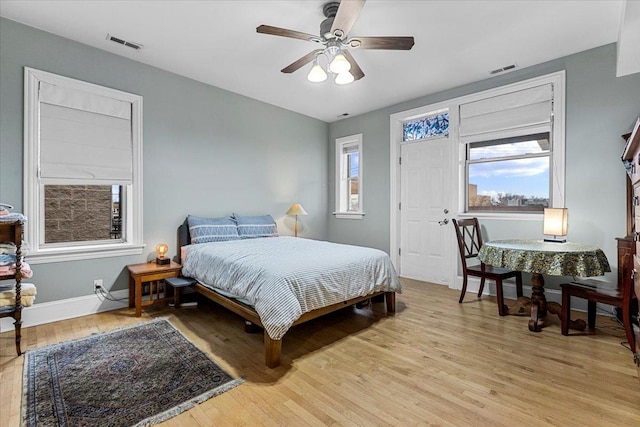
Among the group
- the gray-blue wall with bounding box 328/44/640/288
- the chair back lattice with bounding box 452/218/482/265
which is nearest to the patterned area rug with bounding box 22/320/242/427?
the chair back lattice with bounding box 452/218/482/265

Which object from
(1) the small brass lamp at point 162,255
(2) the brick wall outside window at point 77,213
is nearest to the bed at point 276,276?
(1) the small brass lamp at point 162,255

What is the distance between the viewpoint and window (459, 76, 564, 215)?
3494 millimetres

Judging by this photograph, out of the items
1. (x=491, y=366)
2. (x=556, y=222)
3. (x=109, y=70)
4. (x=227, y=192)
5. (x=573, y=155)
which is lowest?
(x=491, y=366)

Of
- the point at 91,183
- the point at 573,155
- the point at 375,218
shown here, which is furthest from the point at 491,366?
the point at 91,183

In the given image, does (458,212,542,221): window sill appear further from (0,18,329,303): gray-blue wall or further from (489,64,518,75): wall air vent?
(0,18,329,303): gray-blue wall

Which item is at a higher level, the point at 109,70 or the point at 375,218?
the point at 109,70

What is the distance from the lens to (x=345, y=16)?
2.15m

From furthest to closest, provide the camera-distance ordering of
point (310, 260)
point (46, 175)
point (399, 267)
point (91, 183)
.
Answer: point (399, 267) < point (91, 183) < point (46, 175) < point (310, 260)

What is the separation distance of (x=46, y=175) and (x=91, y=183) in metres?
0.36

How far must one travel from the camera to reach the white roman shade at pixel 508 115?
→ 3.52 metres

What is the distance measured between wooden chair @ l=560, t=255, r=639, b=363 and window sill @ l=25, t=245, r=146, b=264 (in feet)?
13.9

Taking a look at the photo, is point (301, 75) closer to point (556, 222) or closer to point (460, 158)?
point (460, 158)

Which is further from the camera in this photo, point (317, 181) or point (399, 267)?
point (317, 181)

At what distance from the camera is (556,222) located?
10.1 feet
